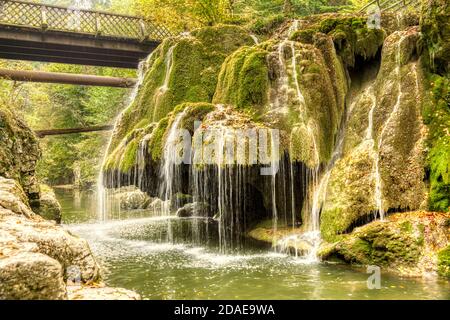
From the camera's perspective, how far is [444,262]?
27.6 feet

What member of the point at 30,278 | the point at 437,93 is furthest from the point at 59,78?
the point at 30,278

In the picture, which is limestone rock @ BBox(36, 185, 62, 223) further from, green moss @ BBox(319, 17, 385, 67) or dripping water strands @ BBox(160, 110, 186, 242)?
green moss @ BBox(319, 17, 385, 67)

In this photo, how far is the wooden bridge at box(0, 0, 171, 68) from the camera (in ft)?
71.1

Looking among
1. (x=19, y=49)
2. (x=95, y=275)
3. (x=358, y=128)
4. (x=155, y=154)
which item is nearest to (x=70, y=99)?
(x=19, y=49)

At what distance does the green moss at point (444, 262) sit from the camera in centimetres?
825

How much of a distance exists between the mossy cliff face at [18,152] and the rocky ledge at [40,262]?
4.52 metres

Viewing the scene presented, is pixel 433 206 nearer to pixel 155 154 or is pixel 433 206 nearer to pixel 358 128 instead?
pixel 358 128

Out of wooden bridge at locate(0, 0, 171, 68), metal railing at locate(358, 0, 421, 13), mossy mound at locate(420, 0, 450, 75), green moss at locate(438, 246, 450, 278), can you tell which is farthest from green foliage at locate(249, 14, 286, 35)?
green moss at locate(438, 246, 450, 278)

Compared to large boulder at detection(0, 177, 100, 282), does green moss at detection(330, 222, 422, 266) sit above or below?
below

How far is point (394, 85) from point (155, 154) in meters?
7.27

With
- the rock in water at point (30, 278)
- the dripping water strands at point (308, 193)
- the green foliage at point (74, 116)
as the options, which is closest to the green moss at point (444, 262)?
the dripping water strands at point (308, 193)

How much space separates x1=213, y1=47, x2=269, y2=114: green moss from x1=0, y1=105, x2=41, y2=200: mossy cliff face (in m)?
6.34

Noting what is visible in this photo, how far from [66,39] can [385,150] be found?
18564mm

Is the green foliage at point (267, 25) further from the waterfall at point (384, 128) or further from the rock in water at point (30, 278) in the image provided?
the rock in water at point (30, 278)
